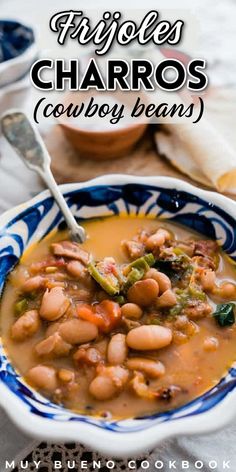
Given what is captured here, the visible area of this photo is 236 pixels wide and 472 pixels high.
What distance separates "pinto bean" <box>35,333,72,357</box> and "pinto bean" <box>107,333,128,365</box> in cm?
9

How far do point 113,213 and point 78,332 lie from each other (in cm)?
49

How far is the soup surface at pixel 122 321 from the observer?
1.35m

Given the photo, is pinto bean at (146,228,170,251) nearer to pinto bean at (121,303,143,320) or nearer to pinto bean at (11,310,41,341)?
pinto bean at (121,303,143,320)

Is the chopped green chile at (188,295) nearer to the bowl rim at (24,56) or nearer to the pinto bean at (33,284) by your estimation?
the pinto bean at (33,284)

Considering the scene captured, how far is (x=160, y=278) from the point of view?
4.99 feet

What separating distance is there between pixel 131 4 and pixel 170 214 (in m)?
1.46

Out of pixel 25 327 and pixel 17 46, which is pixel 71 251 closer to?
pixel 25 327

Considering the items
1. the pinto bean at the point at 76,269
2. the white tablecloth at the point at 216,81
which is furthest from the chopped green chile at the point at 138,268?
the white tablecloth at the point at 216,81

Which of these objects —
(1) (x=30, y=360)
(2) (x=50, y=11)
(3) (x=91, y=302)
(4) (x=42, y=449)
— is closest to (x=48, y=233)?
(3) (x=91, y=302)

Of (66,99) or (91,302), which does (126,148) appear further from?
(91,302)

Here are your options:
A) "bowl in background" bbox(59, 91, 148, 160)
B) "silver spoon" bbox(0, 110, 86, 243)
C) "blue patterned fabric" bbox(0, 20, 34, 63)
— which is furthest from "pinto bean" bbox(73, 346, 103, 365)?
"blue patterned fabric" bbox(0, 20, 34, 63)

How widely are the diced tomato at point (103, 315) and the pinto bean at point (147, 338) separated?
0.20 feet

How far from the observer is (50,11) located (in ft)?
9.46

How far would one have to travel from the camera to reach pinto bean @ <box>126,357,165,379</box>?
1370 millimetres
